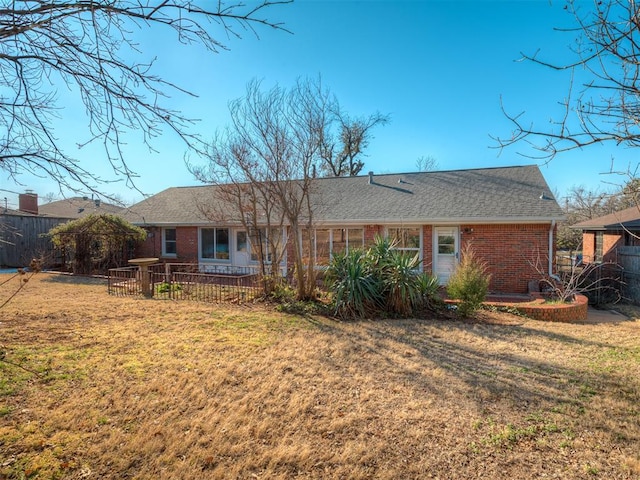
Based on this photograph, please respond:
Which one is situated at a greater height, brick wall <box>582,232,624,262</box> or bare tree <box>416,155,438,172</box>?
bare tree <box>416,155,438,172</box>

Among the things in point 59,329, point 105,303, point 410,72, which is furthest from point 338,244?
point 59,329

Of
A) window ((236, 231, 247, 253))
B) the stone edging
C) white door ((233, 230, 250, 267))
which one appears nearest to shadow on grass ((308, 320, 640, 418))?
the stone edging

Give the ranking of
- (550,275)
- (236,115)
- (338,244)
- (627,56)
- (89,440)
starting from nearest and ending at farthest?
(627,56) < (89,440) < (236,115) < (550,275) < (338,244)

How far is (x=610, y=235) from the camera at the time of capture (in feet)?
51.4

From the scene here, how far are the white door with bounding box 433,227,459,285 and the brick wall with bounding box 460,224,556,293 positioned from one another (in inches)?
25.6

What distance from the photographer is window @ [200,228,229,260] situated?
53.8 ft

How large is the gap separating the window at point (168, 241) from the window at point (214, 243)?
6.01 feet

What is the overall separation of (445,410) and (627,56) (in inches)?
141

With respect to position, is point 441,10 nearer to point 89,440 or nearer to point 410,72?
point 410,72

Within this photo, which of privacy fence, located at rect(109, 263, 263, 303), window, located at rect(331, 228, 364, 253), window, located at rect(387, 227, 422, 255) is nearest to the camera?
privacy fence, located at rect(109, 263, 263, 303)

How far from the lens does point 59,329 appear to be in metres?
6.89

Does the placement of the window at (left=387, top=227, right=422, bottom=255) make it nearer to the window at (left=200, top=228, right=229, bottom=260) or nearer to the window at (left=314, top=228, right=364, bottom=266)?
the window at (left=314, top=228, right=364, bottom=266)

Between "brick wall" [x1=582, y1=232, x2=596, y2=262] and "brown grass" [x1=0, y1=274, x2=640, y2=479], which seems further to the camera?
"brick wall" [x1=582, y1=232, x2=596, y2=262]

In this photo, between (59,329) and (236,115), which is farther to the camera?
(236,115)
